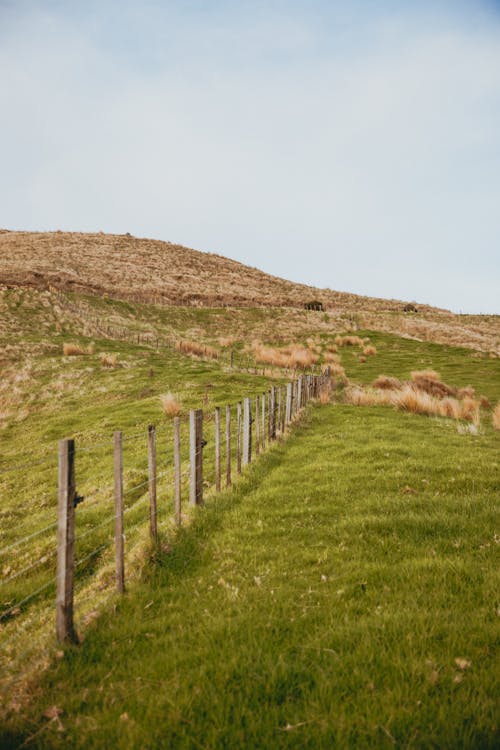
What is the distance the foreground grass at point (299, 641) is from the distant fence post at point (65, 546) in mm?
318

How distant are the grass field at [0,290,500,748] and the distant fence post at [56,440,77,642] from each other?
0.23m

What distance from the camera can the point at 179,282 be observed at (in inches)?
3332

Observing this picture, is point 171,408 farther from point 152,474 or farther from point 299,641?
point 299,641

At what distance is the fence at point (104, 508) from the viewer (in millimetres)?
5234

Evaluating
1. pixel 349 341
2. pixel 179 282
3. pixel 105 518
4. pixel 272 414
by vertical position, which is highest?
pixel 179 282

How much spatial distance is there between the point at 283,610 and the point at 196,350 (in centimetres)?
3783

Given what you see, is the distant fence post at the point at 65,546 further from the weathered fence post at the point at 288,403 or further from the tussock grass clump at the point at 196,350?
the tussock grass clump at the point at 196,350

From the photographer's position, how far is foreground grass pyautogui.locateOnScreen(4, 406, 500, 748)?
147 inches

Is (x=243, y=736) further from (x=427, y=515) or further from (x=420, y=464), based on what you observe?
(x=420, y=464)

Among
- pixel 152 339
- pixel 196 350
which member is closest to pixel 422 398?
pixel 196 350

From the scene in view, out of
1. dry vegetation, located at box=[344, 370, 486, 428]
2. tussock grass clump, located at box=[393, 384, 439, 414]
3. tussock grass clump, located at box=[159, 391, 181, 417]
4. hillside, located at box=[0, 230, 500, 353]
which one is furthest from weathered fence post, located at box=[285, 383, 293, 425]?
hillside, located at box=[0, 230, 500, 353]

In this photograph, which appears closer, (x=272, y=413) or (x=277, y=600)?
(x=277, y=600)

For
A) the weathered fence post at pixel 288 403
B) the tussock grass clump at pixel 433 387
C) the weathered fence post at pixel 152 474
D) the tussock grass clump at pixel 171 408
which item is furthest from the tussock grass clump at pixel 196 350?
the weathered fence post at pixel 152 474

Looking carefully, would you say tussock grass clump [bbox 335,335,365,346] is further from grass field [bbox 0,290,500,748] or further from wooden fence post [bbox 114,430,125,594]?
wooden fence post [bbox 114,430,125,594]
